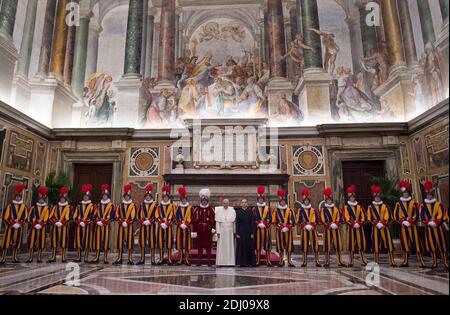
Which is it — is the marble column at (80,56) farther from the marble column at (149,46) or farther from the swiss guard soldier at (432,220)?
the swiss guard soldier at (432,220)

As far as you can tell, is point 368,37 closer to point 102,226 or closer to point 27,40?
point 102,226

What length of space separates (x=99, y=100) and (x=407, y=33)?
10.0m

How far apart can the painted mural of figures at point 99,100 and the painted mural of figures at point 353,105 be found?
743 cm

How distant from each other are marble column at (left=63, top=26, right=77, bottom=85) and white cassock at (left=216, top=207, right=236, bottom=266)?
742 centimetres

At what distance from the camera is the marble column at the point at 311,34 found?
34.6ft

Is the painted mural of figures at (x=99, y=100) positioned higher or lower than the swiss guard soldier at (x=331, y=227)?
higher

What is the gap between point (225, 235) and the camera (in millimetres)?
6875

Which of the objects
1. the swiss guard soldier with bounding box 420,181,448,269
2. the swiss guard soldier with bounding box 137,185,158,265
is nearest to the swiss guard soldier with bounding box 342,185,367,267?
the swiss guard soldier with bounding box 420,181,448,269

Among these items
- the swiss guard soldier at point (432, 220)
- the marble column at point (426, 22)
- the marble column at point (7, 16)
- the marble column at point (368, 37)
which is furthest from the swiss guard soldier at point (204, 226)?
the marble column at point (368, 37)

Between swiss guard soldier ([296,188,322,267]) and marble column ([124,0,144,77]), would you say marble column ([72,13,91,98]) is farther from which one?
swiss guard soldier ([296,188,322,267])

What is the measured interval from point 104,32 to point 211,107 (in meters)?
5.27

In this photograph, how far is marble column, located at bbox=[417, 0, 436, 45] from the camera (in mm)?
8125

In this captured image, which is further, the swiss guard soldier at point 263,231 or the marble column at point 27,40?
the marble column at point 27,40
